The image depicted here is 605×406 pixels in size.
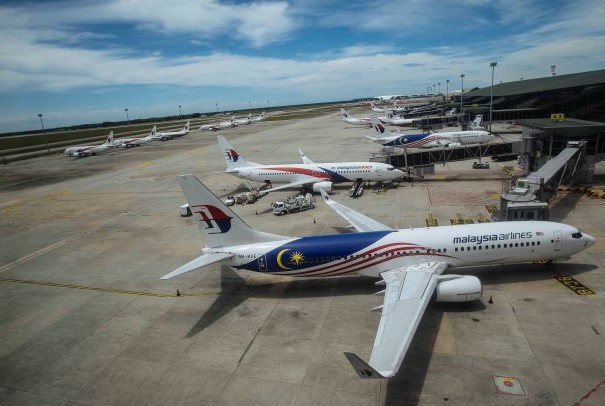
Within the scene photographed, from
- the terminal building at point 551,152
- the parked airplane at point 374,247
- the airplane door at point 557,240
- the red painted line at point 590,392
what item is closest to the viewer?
the red painted line at point 590,392

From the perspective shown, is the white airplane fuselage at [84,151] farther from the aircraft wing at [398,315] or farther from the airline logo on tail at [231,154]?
the aircraft wing at [398,315]

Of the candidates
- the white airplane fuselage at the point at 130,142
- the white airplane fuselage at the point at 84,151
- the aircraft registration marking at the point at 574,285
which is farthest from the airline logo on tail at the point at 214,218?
the white airplane fuselage at the point at 130,142

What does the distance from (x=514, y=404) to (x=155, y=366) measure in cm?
1728

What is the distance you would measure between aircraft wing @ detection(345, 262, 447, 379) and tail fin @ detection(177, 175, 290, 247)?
29.6 ft

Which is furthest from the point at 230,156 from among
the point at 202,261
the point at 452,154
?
the point at 202,261

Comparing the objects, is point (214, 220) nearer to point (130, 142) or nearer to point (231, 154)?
point (231, 154)

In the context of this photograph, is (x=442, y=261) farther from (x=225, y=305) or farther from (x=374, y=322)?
(x=225, y=305)

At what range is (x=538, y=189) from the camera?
34.8 metres

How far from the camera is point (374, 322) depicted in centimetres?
2298

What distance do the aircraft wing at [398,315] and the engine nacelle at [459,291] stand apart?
2.36ft

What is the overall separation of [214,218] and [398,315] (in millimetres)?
13489

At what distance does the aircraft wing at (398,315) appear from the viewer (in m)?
14.9

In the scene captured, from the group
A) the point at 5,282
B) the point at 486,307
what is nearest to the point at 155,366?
the point at 486,307

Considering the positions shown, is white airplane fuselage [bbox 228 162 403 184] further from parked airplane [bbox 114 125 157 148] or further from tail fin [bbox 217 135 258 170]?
parked airplane [bbox 114 125 157 148]
